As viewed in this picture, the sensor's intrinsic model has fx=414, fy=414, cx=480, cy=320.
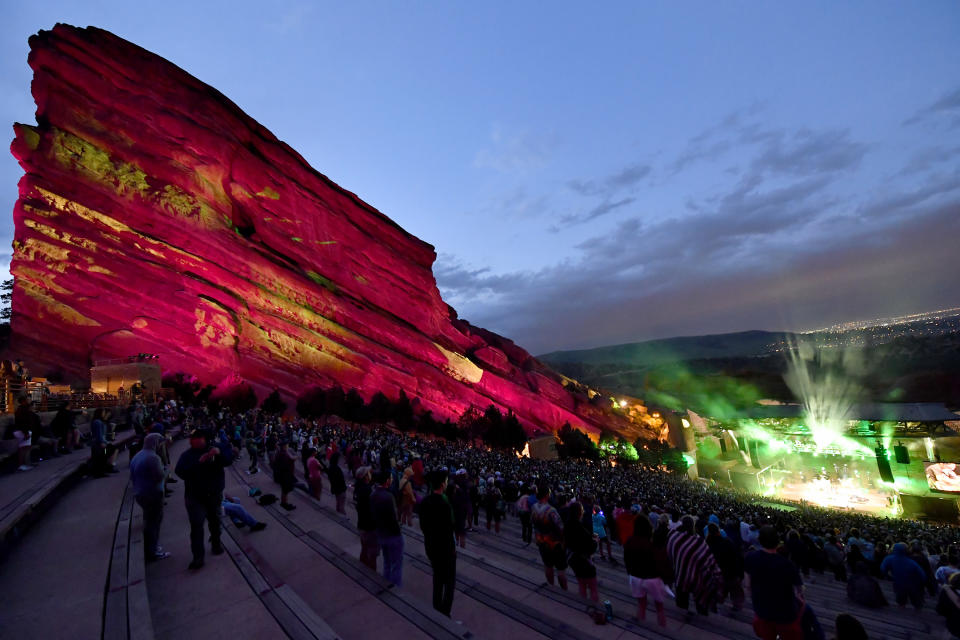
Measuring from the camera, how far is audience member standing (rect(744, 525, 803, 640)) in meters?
3.82

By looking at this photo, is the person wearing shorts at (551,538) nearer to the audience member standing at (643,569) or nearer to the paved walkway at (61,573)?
the audience member standing at (643,569)

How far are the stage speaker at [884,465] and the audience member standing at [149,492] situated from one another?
1455 inches

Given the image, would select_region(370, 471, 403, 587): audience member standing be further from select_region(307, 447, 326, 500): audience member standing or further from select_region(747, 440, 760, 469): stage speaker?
select_region(747, 440, 760, 469): stage speaker

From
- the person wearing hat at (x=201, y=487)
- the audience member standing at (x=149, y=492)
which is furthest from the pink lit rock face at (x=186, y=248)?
the person wearing hat at (x=201, y=487)

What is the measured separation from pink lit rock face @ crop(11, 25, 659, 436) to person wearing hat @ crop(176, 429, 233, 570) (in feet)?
144

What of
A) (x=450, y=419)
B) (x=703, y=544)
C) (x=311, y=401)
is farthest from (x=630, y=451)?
(x=703, y=544)

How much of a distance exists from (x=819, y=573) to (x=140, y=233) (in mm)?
54814

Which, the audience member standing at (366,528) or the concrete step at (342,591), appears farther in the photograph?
the audience member standing at (366,528)

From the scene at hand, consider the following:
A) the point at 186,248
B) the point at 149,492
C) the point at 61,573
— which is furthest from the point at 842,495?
the point at 186,248

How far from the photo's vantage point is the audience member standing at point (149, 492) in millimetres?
4773

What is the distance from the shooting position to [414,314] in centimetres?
5516

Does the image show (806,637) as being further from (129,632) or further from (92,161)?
(92,161)

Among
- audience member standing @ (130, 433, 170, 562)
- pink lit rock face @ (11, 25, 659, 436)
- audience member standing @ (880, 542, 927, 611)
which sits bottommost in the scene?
audience member standing @ (880, 542, 927, 611)

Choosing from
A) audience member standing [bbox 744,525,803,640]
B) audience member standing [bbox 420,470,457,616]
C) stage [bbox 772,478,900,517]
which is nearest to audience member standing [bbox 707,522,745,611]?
audience member standing [bbox 744,525,803,640]
